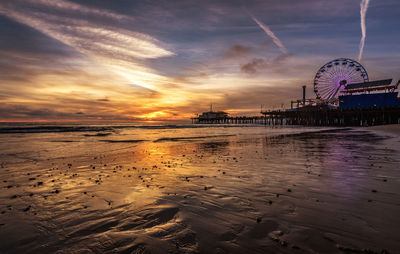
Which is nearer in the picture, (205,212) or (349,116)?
(205,212)

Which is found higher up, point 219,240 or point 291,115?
point 291,115

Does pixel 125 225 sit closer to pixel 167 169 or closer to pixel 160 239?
pixel 160 239

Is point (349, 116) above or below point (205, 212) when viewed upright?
above

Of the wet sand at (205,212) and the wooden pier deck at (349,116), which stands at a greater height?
the wooden pier deck at (349,116)

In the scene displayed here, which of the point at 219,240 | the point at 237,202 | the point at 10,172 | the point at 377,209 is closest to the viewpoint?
the point at 219,240

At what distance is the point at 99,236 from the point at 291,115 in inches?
3857

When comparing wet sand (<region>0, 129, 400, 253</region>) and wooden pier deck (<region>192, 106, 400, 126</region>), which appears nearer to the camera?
wet sand (<region>0, 129, 400, 253</region>)

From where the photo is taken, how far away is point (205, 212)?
13.2ft

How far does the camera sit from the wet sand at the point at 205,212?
2896mm

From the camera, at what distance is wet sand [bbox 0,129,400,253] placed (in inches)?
114

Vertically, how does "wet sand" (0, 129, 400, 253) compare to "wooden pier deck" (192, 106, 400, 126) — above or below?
below

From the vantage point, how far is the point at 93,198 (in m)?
4.98

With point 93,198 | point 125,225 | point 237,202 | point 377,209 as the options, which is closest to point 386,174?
point 377,209

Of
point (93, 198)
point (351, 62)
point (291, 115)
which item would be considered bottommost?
point (93, 198)
